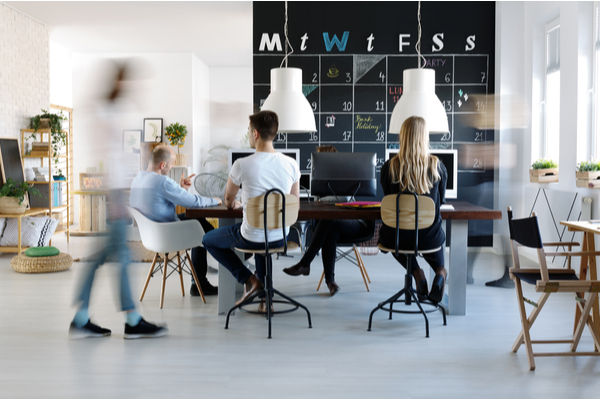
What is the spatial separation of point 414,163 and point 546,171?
2.57 m

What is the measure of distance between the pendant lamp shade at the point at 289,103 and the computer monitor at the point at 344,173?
0.43 m

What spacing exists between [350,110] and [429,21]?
130cm

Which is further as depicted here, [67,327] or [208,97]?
[208,97]

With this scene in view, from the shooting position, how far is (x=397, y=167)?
310 cm

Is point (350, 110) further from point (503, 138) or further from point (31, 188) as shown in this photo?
point (31, 188)

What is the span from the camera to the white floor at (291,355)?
2297 millimetres

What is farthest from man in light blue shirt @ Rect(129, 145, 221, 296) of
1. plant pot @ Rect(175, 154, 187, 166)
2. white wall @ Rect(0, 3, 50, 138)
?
plant pot @ Rect(175, 154, 187, 166)

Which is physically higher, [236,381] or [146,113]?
[146,113]

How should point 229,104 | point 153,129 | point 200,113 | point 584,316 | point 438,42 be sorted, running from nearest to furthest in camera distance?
1. point 584,316
2. point 438,42
3. point 153,129
4. point 200,113
5. point 229,104

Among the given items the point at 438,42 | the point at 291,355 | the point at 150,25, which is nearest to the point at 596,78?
the point at 438,42

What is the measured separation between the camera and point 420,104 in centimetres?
397

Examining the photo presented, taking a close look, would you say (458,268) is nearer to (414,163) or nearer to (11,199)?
(414,163)

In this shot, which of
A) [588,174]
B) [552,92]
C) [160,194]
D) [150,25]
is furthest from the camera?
[150,25]

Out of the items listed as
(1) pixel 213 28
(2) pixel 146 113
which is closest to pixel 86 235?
(2) pixel 146 113
